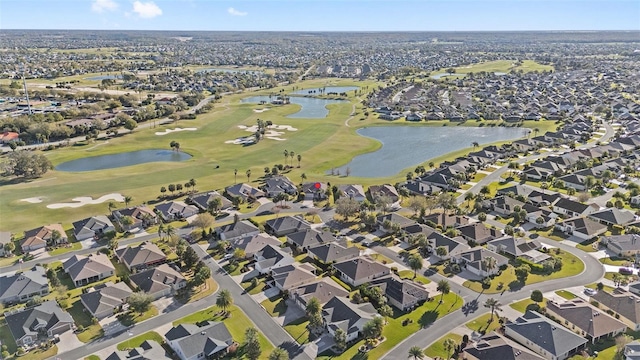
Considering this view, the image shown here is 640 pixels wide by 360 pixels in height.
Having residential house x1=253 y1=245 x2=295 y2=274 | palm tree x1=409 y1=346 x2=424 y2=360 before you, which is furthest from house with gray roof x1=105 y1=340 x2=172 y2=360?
palm tree x1=409 y1=346 x2=424 y2=360

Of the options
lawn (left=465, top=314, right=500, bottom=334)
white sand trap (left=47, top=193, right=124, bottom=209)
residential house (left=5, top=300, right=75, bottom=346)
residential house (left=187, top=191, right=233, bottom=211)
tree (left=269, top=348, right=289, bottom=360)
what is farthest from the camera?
white sand trap (left=47, top=193, right=124, bottom=209)

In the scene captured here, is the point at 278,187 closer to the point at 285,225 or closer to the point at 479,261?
the point at 285,225

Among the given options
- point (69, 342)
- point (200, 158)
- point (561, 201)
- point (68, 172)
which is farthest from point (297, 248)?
point (68, 172)

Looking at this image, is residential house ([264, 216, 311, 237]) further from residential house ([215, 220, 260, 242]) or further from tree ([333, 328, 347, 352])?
tree ([333, 328, 347, 352])

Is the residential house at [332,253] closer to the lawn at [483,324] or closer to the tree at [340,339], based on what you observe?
the tree at [340,339]

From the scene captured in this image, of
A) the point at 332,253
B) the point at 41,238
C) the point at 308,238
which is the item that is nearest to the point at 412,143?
the point at 308,238

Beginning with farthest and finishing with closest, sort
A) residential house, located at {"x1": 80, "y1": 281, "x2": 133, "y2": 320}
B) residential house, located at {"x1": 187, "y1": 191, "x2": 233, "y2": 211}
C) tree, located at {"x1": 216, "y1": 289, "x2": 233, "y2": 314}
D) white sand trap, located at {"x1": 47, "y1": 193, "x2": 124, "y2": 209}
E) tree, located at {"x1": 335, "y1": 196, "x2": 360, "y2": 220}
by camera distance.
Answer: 1. white sand trap, located at {"x1": 47, "y1": 193, "x2": 124, "y2": 209}
2. residential house, located at {"x1": 187, "y1": 191, "x2": 233, "y2": 211}
3. tree, located at {"x1": 335, "y1": 196, "x2": 360, "y2": 220}
4. residential house, located at {"x1": 80, "y1": 281, "x2": 133, "y2": 320}
5. tree, located at {"x1": 216, "y1": 289, "x2": 233, "y2": 314}

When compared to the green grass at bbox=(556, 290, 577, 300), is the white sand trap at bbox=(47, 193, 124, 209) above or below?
above
